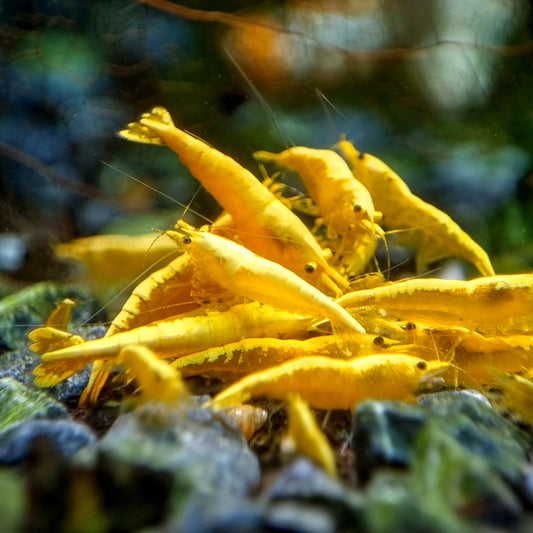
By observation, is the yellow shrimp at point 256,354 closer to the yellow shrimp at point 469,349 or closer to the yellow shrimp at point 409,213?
the yellow shrimp at point 469,349

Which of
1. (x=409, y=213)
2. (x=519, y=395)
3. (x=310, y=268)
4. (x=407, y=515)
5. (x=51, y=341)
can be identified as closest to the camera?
(x=407, y=515)

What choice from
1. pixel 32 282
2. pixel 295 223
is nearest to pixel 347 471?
pixel 295 223

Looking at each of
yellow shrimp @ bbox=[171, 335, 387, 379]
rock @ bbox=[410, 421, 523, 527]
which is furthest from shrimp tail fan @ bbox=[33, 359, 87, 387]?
rock @ bbox=[410, 421, 523, 527]

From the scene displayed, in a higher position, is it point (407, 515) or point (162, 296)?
point (407, 515)

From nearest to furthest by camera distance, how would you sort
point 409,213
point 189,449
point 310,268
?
point 189,449 < point 310,268 < point 409,213

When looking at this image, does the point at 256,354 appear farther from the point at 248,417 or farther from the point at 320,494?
the point at 320,494

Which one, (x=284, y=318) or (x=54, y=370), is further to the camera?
(x=284, y=318)

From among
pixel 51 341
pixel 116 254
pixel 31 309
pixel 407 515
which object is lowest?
pixel 31 309

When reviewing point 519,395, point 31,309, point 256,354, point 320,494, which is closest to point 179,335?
point 256,354
